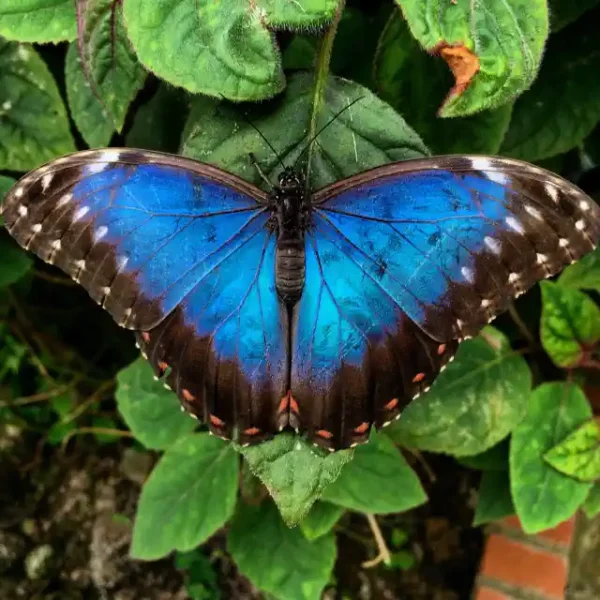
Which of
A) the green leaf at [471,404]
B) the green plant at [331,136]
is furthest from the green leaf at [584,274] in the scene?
the green leaf at [471,404]

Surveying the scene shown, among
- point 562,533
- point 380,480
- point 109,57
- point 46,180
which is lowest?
point 562,533

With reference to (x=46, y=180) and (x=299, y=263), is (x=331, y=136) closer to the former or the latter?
(x=299, y=263)

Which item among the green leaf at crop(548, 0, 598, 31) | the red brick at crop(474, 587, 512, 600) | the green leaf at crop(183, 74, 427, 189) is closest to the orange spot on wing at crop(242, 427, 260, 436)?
the green leaf at crop(183, 74, 427, 189)

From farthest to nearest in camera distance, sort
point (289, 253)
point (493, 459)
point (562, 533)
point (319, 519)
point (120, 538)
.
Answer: point (120, 538) < point (562, 533) < point (493, 459) < point (319, 519) < point (289, 253)

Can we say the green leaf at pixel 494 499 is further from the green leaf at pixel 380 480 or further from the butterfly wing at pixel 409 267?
the butterfly wing at pixel 409 267

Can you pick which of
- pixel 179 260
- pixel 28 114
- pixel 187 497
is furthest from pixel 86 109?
pixel 187 497

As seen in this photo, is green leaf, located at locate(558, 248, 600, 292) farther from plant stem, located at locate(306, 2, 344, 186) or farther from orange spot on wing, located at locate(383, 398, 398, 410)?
plant stem, located at locate(306, 2, 344, 186)
